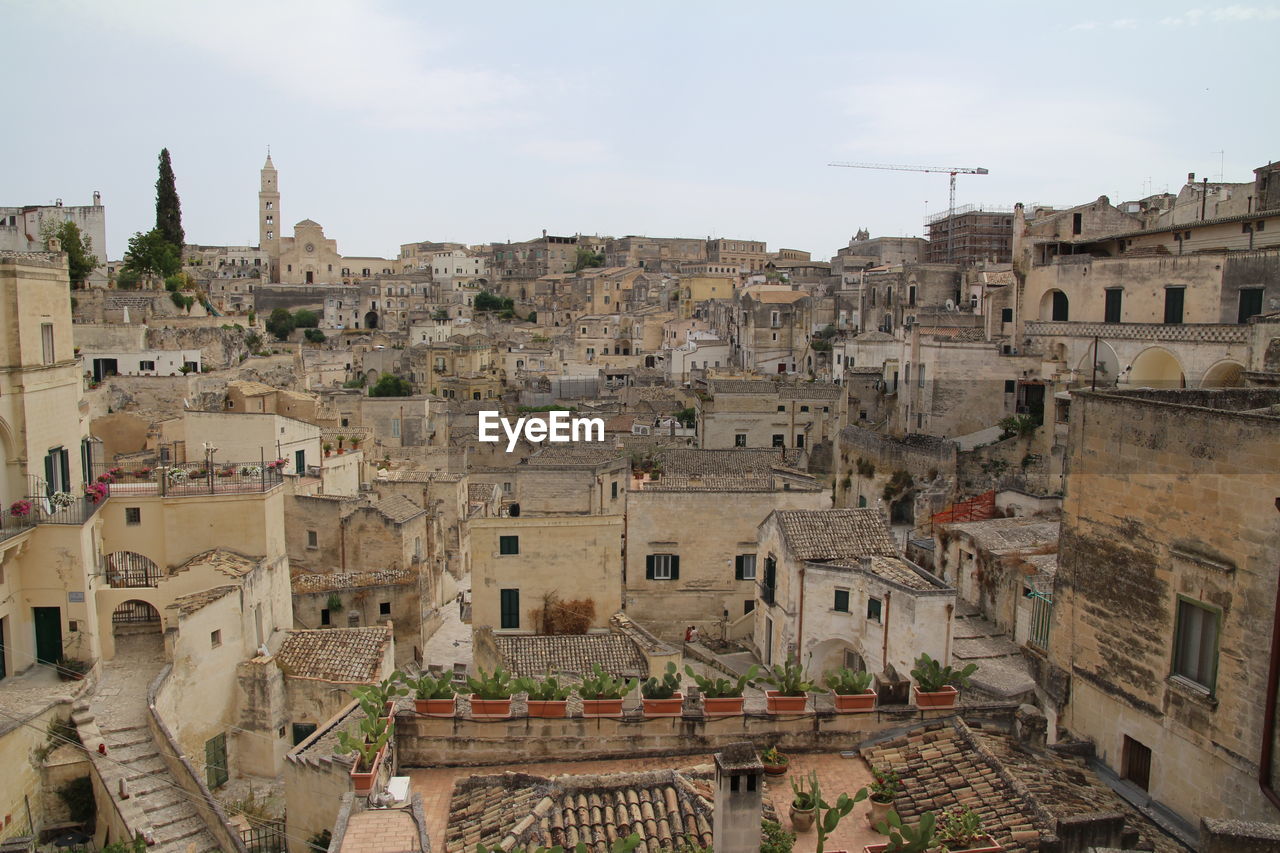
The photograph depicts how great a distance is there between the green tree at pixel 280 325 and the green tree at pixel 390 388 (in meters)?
25.4

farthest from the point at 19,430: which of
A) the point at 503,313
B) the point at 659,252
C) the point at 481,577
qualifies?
the point at 659,252

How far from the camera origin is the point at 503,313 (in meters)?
97.0

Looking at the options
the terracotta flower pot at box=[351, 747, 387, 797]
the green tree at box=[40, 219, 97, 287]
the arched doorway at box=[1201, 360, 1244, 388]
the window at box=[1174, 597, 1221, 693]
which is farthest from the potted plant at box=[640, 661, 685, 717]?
the green tree at box=[40, 219, 97, 287]

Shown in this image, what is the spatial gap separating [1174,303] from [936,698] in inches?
961

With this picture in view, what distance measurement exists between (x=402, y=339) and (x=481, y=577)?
55628 mm

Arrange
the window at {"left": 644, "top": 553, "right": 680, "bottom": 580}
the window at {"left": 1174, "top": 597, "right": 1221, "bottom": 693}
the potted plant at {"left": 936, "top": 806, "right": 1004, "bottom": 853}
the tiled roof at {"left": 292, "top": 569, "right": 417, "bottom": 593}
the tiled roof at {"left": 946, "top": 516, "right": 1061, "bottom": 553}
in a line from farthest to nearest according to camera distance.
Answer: the window at {"left": 644, "top": 553, "right": 680, "bottom": 580}
the tiled roof at {"left": 292, "top": 569, "right": 417, "bottom": 593}
the tiled roof at {"left": 946, "top": 516, "right": 1061, "bottom": 553}
the window at {"left": 1174, "top": 597, "right": 1221, "bottom": 693}
the potted plant at {"left": 936, "top": 806, "right": 1004, "bottom": 853}

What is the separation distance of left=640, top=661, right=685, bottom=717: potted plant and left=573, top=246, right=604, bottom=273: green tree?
99450 mm

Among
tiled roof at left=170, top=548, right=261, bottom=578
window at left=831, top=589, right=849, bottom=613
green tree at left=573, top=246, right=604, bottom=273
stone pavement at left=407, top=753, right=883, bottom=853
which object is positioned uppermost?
green tree at left=573, top=246, right=604, bottom=273

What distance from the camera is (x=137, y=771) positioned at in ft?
51.5

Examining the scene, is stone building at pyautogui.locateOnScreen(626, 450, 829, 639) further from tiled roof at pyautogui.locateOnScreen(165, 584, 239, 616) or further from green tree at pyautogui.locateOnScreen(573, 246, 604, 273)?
green tree at pyautogui.locateOnScreen(573, 246, 604, 273)

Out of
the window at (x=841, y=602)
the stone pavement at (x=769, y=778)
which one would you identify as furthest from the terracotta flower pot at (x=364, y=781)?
the window at (x=841, y=602)

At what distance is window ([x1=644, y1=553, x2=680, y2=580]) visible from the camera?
25328mm

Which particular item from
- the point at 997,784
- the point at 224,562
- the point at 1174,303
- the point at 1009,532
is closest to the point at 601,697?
the point at 997,784

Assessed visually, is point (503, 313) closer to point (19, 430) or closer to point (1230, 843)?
point (19, 430)
